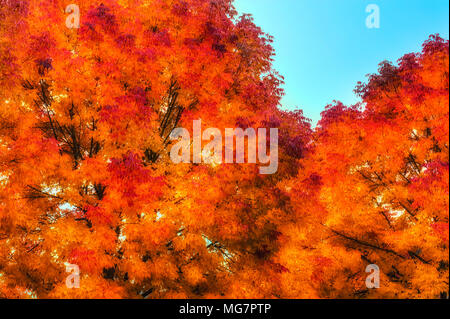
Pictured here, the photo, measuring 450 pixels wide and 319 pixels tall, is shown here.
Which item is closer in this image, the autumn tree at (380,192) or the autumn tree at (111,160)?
the autumn tree at (111,160)

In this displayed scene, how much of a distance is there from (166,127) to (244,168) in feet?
9.43

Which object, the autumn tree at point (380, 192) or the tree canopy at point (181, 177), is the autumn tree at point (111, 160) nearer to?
the tree canopy at point (181, 177)

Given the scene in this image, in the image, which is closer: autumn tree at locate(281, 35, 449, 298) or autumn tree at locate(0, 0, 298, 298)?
autumn tree at locate(0, 0, 298, 298)

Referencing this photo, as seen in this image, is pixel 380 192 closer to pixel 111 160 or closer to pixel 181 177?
pixel 181 177

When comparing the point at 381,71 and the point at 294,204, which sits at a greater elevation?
the point at 381,71

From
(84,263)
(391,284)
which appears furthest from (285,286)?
(84,263)

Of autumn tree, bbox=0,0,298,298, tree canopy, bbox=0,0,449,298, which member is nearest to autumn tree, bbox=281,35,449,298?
tree canopy, bbox=0,0,449,298

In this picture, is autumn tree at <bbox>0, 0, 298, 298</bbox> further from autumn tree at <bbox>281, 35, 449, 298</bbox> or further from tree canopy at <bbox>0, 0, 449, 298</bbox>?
autumn tree at <bbox>281, 35, 449, 298</bbox>

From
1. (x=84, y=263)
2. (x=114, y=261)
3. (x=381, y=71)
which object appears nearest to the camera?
(x=84, y=263)

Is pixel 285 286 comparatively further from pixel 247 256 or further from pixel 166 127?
pixel 166 127

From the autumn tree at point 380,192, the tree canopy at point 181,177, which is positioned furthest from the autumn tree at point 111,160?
the autumn tree at point 380,192

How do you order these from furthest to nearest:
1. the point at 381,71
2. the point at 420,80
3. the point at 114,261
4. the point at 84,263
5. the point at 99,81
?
the point at 381,71
the point at 420,80
the point at 99,81
the point at 114,261
the point at 84,263

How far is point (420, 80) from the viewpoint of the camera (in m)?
9.76
